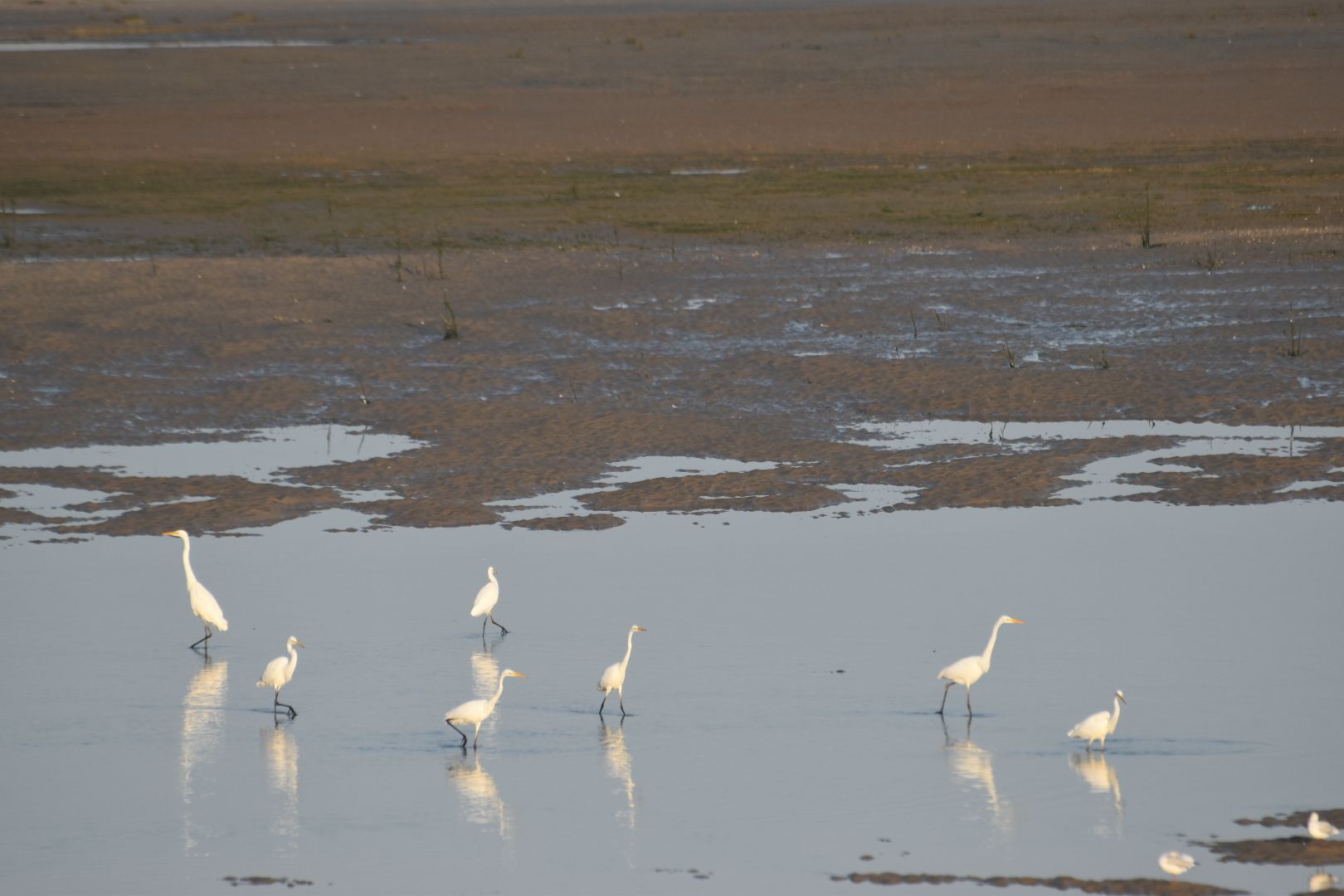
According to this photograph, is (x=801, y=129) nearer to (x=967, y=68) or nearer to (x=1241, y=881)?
(x=967, y=68)

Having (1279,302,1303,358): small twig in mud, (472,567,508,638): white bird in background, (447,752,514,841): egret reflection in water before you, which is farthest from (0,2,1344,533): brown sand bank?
(447,752,514,841): egret reflection in water

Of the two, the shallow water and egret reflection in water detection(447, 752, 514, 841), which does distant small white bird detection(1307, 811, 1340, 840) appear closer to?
the shallow water

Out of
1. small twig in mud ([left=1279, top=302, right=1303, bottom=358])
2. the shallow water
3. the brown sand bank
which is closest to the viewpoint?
the shallow water

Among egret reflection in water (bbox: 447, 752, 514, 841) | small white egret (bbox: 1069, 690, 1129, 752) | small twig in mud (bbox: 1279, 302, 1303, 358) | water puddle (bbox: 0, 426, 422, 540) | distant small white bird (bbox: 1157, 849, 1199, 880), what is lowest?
egret reflection in water (bbox: 447, 752, 514, 841)

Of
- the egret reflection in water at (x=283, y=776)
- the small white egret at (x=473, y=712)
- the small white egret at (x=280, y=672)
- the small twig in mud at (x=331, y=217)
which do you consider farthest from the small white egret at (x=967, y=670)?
the small twig in mud at (x=331, y=217)

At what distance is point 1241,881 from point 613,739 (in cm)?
294

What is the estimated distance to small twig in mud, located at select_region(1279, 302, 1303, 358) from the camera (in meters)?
15.5

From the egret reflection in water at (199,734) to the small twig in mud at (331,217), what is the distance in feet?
41.3

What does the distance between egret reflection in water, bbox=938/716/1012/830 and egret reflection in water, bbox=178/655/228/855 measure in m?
3.17

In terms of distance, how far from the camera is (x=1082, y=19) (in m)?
50.1

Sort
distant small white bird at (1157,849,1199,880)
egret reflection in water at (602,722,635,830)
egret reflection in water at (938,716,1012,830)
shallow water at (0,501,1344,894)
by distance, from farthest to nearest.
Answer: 1. egret reflection in water at (602,722,635,830)
2. egret reflection in water at (938,716,1012,830)
3. shallow water at (0,501,1344,894)
4. distant small white bird at (1157,849,1199,880)

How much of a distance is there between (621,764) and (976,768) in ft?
5.05

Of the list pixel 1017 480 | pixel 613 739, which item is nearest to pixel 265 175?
pixel 1017 480

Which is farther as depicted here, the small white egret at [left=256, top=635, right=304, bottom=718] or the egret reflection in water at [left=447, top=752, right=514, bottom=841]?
the small white egret at [left=256, top=635, right=304, bottom=718]
